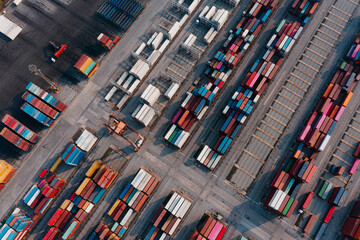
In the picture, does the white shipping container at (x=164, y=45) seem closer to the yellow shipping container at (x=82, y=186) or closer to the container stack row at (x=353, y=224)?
the yellow shipping container at (x=82, y=186)

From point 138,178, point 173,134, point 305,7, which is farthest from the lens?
point 305,7

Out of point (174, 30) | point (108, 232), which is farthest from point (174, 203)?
point (174, 30)

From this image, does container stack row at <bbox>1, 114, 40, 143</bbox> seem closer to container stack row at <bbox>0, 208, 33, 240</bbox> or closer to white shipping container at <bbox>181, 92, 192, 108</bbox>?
container stack row at <bbox>0, 208, 33, 240</bbox>

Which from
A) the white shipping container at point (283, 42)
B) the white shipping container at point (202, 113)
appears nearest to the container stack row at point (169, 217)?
the white shipping container at point (202, 113)

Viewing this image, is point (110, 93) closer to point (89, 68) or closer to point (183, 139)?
point (89, 68)

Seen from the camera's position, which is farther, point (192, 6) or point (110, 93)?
point (192, 6)

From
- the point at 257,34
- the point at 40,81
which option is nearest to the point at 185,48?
the point at 257,34
